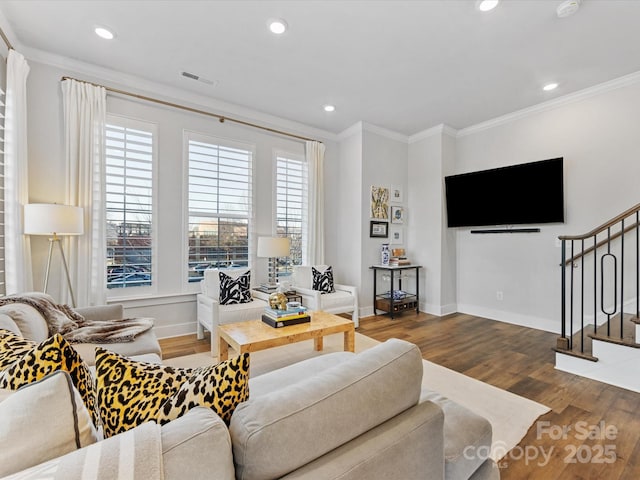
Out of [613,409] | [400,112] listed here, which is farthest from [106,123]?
[613,409]

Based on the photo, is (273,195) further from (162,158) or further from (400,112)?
(400,112)

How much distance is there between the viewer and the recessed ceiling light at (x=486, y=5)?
2.19 metres

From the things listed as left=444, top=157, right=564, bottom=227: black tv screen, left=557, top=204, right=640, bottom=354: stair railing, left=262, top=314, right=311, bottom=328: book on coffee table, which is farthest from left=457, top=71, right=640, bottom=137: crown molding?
left=262, top=314, right=311, bottom=328: book on coffee table

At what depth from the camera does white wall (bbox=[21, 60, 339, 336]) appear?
2879 millimetres

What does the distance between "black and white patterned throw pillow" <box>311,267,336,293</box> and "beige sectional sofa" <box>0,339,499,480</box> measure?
304cm

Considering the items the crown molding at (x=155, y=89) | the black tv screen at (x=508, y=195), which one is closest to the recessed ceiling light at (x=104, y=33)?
the crown molding at (x=155, y=89)

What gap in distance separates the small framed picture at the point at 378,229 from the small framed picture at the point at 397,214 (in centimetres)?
19

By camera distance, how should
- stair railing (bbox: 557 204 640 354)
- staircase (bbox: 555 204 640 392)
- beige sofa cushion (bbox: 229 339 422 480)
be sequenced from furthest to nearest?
stair railing (bbox: 557 204 640 354), staircase (bbox: 555 204 640 392), beige sofa cushion (bbox: 229 339 422 480)

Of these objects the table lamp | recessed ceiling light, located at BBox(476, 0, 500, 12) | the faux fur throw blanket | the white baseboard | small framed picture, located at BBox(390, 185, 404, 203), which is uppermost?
recessed ceiling light, located at BBox(476, 0, 500, 12)

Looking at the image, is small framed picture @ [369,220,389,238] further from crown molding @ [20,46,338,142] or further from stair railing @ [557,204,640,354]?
stair railing @ [557,204,640,354]

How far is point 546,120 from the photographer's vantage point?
12.6ft

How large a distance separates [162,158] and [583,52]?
449 cm

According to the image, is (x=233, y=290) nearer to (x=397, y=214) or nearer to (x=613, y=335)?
(x=397, y=214)

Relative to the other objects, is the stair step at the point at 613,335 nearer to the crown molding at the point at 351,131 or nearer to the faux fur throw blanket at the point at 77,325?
the crown molding at the point at 351,131
